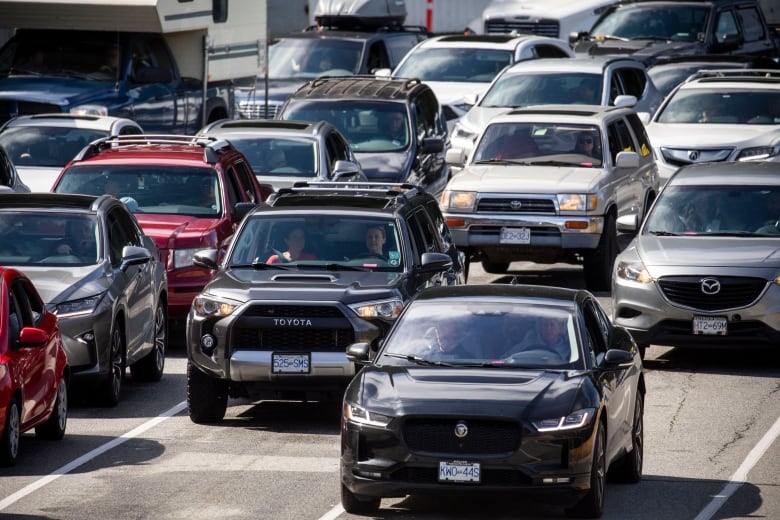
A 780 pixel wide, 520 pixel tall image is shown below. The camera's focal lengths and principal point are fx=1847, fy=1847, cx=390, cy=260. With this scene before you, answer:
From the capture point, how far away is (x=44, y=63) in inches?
1096

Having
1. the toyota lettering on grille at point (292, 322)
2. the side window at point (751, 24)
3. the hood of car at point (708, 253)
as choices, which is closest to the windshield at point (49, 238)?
the toyota lettering on grille at point (292, 322)

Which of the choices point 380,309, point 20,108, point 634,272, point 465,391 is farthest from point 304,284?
point 20,108

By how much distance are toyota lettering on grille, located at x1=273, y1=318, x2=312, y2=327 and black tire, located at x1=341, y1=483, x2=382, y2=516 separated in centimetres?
308

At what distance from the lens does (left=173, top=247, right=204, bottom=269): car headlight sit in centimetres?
1850

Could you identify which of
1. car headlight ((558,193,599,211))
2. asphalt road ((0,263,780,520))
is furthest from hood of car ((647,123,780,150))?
asphalt road ((0,263,780,520))

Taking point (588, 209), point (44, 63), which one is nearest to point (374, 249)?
point (588, 209)

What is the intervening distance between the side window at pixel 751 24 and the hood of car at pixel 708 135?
409 inches

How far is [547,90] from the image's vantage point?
28.1 meters

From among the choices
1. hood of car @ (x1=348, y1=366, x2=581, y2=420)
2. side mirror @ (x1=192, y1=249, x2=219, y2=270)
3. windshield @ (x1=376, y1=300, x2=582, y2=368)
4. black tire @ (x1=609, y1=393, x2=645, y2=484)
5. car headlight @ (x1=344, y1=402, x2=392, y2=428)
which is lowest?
black tire @ (x1=609, y1=393, x2=645, y2=484)

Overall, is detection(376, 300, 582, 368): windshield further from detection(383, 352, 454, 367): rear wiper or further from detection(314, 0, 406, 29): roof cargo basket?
detection(314, 0, 406, 29): roof cargo basket

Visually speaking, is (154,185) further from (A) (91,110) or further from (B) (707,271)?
(A) (91,110)

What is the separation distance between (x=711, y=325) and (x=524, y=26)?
25.6m

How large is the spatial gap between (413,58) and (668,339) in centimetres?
1612

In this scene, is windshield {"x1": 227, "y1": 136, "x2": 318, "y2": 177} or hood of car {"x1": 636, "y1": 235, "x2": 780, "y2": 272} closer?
hood of car {"x1": 636, "y1": 235, "x2": 780, "y2": 272}
